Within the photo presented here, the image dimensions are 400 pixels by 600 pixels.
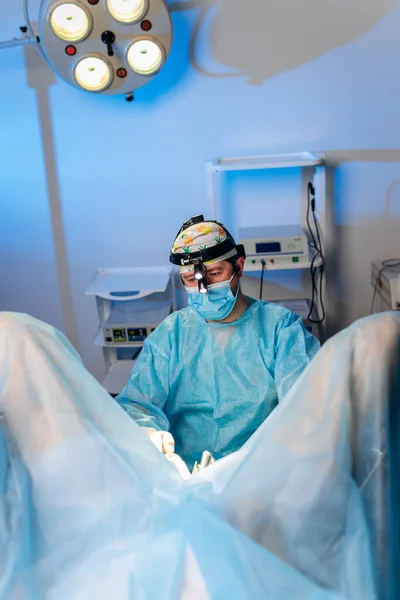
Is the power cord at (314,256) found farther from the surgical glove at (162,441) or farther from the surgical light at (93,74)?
the surgical glove at (162,441)

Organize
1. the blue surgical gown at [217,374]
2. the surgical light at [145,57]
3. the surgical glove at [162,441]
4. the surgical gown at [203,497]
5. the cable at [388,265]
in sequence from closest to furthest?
the surgical gown at [203,497] < the surgical glove at [162,441] < the blue surgical gown at [217,374] < the surgical light at [145,57] < the cable at [388,265]

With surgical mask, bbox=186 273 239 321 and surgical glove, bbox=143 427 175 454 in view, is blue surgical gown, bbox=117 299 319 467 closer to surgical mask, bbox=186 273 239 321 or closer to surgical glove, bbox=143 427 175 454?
surgical mask, bbox=186 273 239 321

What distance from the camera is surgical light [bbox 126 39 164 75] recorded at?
2.66m

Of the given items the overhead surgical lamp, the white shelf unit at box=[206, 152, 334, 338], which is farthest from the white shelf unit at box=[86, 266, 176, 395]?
the overhead surgical lamp

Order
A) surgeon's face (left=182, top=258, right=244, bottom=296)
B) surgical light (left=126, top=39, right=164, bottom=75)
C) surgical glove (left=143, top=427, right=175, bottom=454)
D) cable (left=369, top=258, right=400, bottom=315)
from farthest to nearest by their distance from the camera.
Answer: cable (left=369, top=258, right=400, bottom=315), surgical light (left=126, top=39, right=164, bottom=75), surgeon's face (left=182, top=258, right=244, bottom=296), surgical glove (left=143, top=427, right=175, bottom=454)

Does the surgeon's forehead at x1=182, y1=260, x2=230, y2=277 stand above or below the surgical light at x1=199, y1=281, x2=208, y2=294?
above

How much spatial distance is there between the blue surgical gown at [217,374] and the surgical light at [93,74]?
4.06ft

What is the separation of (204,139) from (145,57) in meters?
0.50

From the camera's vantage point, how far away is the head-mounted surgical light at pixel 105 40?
258 cm

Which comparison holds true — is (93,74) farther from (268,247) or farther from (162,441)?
(162,441)

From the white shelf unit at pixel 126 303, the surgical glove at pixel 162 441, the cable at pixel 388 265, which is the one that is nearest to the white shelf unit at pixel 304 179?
the cable at pixel 388 265

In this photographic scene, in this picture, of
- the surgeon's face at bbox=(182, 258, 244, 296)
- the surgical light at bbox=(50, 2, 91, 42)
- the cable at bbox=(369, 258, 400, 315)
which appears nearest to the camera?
the surgeon's face at bbox=(182, 258, 244, 296)

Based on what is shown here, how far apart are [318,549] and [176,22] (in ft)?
8.10

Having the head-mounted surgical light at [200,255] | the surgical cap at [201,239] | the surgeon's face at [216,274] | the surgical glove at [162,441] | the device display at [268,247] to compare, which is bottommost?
the surgical glove at [162,441]
